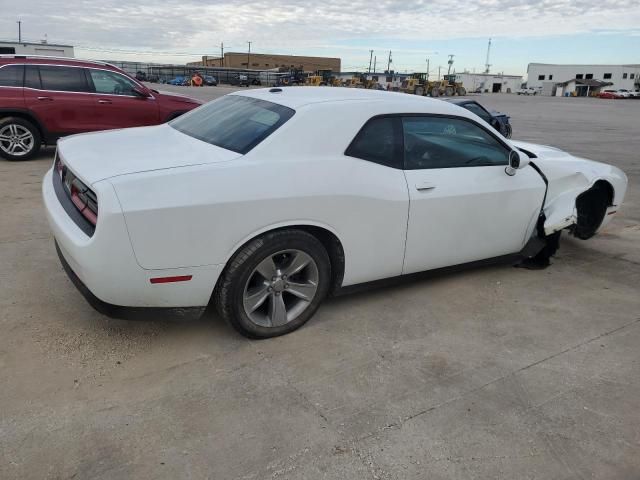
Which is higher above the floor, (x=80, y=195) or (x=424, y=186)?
(x=424, y=186)

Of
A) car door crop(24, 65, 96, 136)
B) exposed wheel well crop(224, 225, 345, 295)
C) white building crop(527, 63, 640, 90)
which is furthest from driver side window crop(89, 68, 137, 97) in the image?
white building crop(527, 63, 640, 90)

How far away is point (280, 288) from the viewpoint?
330 centimetres

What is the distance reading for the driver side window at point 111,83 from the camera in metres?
9.40

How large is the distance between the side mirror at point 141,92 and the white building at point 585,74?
373ft

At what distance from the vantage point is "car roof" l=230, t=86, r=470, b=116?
11.9 ft

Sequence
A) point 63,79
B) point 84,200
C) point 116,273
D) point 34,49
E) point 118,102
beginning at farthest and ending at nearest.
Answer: point 34,49
point 118,102
point 63,79
point 84,200
point 116,273

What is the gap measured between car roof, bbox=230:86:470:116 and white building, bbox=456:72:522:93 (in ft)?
349

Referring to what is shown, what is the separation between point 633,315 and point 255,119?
10.4ft

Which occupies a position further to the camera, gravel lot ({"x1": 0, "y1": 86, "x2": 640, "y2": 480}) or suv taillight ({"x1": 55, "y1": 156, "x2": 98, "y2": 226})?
suv taillight ({"x1": 55, "y1": 156, "x2": 98, "y2": 226})

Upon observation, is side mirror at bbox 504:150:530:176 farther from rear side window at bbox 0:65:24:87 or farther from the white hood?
rear side window at bbox 0:65:24:87

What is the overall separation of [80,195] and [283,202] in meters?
1.21

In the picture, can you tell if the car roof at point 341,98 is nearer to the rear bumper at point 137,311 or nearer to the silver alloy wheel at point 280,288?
the silver alloy wheel at point 280,288

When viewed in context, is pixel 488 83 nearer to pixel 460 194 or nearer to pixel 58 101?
pixel 58 101

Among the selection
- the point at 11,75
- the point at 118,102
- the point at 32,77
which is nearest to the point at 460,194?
the point at 118,102
